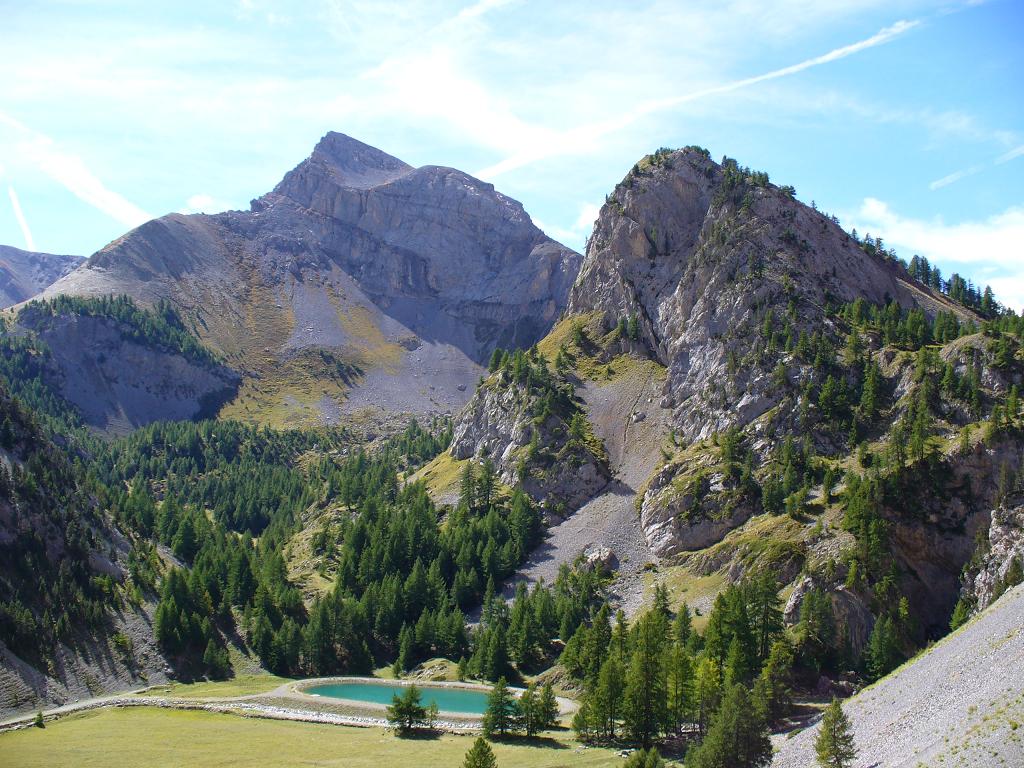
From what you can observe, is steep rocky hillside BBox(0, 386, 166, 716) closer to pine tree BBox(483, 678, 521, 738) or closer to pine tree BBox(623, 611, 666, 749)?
pine tree BBox(483, 678, 521, 738)

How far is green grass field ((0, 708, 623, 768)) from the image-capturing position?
7094cm

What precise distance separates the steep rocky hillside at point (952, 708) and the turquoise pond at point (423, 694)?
36347 mm

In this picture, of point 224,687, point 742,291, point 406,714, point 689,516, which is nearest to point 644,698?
point 406,714

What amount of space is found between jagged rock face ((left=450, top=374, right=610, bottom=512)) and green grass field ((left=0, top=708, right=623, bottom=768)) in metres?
78.7

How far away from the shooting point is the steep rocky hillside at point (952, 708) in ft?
167

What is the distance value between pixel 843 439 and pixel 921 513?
78.6 ft

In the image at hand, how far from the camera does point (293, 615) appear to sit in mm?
132625

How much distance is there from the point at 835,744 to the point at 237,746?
4897cm

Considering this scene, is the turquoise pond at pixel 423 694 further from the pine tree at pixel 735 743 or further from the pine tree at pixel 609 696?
the pine tree at pixel 735 743

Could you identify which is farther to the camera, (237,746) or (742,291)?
(742,291)

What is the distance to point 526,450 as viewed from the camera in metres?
172

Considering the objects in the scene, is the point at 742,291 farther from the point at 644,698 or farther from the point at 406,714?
the point at 406,714

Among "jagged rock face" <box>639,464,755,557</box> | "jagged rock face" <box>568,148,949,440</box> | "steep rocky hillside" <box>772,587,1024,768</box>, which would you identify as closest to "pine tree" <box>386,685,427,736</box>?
"steep rocky hillside" <box>772,587,1024,768</box>

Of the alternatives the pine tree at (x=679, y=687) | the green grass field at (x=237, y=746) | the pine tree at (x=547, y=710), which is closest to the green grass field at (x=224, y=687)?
the green grass field at (x=237, y=746)
